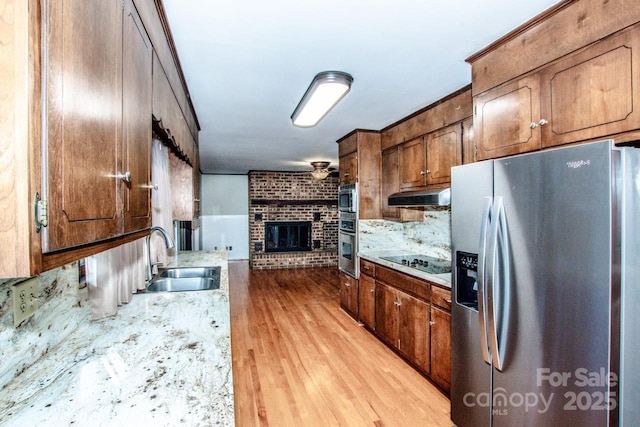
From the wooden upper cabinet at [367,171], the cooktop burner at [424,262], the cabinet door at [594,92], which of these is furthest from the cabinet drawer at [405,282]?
the cabinet door at [594,92]

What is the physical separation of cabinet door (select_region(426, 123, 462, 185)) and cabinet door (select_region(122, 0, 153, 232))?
2.31m

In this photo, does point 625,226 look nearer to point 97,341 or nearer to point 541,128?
point 541,128

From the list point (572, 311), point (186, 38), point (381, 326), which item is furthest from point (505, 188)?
point (381, 326)

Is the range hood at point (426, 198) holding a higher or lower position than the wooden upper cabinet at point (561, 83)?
lower

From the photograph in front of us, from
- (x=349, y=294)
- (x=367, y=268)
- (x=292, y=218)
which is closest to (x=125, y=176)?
(x=367, y=268)

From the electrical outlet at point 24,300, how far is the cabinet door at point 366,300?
2967mm

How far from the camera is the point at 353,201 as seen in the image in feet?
13.0

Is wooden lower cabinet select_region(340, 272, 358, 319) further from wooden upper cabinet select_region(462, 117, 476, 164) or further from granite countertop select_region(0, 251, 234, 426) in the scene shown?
granite countertop select_region(0, 251, 234, 426)

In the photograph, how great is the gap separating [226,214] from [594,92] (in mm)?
8106

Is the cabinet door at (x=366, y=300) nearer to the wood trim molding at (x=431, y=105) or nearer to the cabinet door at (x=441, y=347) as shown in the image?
the cabinet door at (x=441, y=347)

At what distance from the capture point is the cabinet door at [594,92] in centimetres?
128

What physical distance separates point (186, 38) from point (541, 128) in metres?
1.93

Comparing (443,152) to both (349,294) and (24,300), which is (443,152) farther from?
(24,300)

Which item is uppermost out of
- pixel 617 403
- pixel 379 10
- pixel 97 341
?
pixel 379 10
